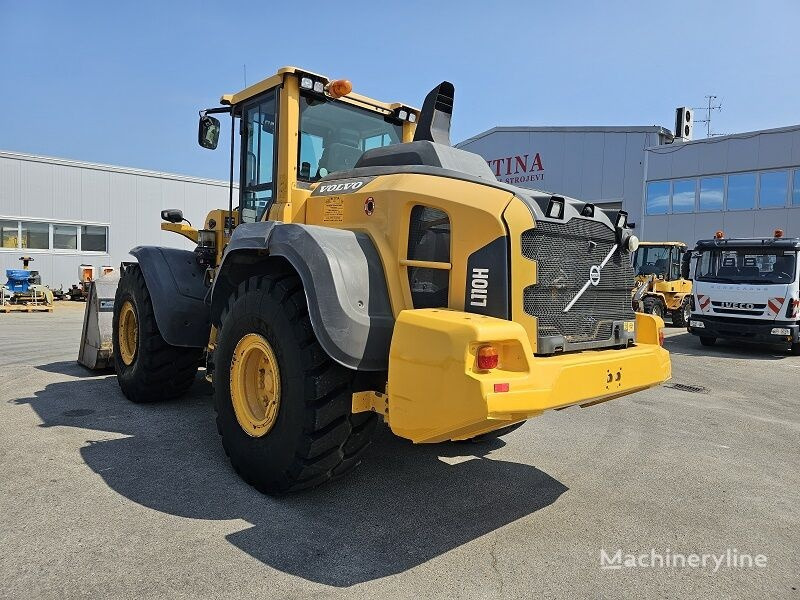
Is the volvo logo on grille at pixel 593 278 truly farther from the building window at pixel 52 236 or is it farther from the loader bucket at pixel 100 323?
the building window at pixel 52 236

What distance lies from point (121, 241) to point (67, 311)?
175 inches

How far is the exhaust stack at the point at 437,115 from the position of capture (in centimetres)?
432

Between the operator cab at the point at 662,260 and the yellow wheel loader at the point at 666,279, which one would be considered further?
the operator cab at the point at 662,260

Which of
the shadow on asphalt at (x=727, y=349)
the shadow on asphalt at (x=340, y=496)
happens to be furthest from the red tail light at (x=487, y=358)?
the shadow on asphalt at (x=727, y=349)

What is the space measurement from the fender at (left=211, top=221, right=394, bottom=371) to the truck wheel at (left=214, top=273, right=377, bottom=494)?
0.68 ft

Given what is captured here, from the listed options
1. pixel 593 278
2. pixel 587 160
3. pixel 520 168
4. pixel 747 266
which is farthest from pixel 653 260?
pixel 593 278

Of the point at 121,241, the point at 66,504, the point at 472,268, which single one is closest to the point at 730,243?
the point at 472,268

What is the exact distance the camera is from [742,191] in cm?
2003

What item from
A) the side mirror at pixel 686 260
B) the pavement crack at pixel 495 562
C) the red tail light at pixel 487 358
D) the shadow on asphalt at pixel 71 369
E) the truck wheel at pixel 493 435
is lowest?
the pavement crack at pixel 495 562

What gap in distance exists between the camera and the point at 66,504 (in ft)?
11.2

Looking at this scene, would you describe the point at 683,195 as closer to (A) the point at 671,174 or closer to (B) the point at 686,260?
(A) the point at 671,174

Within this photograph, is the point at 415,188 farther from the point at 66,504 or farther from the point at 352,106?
the point at 66,504

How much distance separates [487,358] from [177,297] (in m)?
3.40

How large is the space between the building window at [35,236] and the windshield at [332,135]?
58.3 ft
